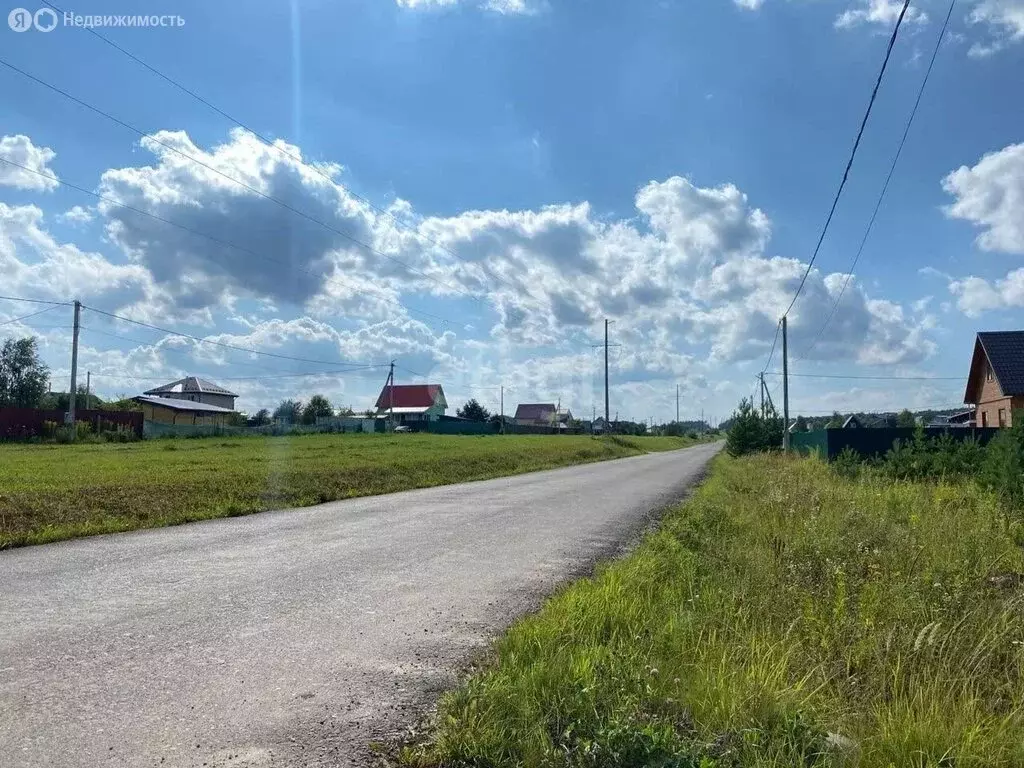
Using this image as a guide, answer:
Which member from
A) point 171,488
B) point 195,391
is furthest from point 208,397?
point 171,488

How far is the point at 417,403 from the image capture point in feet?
380

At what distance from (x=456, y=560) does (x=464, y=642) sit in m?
3.33

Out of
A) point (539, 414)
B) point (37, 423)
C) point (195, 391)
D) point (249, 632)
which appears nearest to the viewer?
point (249, 632)

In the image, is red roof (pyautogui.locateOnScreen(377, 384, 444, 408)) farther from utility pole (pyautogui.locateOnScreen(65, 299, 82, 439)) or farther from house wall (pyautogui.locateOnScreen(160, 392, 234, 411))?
utility pole (pyautogui.locateOnScreen(65, 299, 82, 439))

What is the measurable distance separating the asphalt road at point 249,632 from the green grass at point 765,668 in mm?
608

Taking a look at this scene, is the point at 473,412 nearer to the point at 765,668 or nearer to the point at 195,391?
the point at 195,391

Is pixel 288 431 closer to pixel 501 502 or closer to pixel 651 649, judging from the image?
pixel 501 502

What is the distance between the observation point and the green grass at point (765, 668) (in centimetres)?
341

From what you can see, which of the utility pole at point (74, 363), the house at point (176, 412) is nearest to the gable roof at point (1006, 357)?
the utility pole at point (74, 363)

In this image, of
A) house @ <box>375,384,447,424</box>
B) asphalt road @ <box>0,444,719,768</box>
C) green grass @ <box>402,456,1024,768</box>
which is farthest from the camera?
house @ <box>375,384,447,424</box>

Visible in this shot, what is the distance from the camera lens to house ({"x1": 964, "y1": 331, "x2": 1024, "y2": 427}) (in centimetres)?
3234

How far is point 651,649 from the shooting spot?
481 cm

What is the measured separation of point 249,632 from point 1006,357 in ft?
122

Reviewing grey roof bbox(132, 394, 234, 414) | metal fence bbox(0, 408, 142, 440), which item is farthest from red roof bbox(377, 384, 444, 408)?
metal fence bbox(0, 408, 142, 440)
